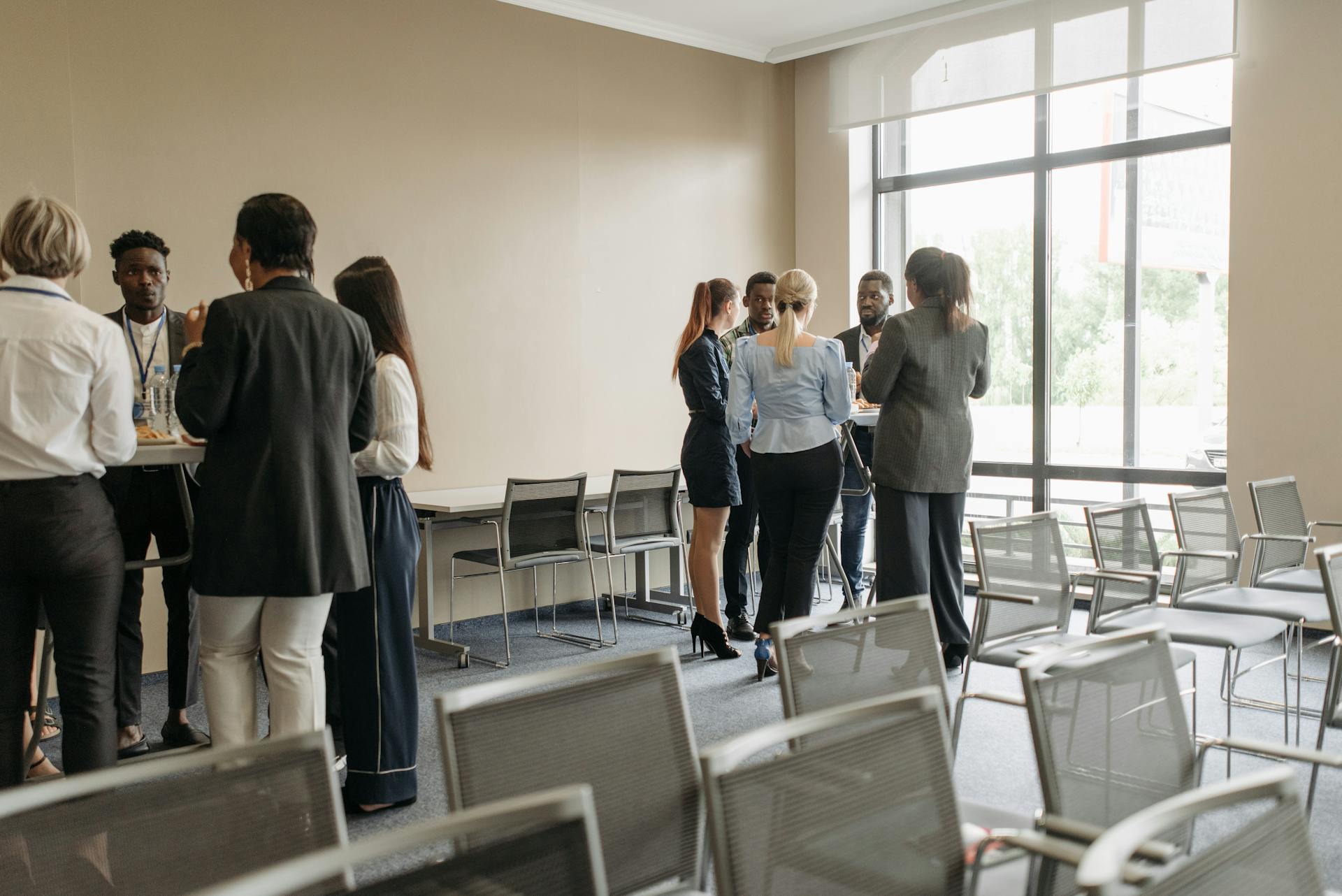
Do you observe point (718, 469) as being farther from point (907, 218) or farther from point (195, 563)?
point (907, 218)

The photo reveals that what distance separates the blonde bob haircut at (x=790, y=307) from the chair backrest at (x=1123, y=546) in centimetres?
121

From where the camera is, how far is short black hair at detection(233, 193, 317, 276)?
259 cm

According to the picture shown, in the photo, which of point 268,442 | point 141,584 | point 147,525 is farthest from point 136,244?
point 268,442

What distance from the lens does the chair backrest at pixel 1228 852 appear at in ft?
3.58

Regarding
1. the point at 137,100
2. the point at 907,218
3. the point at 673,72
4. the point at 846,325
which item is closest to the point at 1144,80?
the point at 907,218

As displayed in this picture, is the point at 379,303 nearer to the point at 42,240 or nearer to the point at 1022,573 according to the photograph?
the point at 42,240

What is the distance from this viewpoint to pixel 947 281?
4.03m

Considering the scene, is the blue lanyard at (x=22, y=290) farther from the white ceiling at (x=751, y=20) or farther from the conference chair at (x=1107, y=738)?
the white ceiling at (x=751, y=20)

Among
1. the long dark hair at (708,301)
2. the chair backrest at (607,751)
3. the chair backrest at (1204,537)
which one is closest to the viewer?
the chair backrest at (607,751)

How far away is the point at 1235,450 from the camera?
536 cm

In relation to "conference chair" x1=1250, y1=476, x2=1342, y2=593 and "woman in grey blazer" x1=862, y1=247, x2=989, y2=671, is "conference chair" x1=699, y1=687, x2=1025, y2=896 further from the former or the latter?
"conference chair" x1=1250, y1=476, x2=1342, y2=593

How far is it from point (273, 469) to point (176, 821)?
1389 mm

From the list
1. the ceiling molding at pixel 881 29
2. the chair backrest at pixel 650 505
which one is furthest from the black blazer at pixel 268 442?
the ceiling molding at pixel 881 29

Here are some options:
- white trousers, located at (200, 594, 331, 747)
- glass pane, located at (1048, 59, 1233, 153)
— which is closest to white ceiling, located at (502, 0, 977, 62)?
glass pane, located at (1048, 59, 1233, 153)
